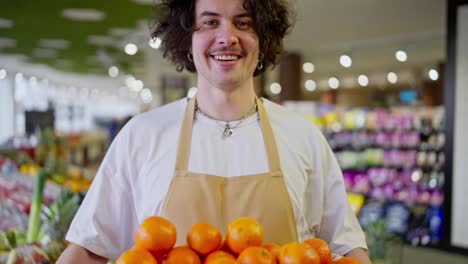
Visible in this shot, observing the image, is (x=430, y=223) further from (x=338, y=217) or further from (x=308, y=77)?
(x=308, y=77)

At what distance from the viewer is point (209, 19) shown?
5.00ft

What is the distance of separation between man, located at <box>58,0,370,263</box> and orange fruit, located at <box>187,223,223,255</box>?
220mm

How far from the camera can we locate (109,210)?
1.58m

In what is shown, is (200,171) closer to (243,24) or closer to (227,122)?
(227,122)

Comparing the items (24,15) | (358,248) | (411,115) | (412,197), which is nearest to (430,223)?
(412,197)

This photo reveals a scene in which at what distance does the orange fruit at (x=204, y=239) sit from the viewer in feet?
4.00

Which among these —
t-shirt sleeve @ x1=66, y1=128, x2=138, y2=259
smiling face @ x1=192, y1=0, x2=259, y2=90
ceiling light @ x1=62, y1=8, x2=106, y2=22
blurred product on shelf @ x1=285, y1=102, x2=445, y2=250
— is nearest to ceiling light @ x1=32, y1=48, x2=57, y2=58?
ceiling light @ x1=62, y1=8, x2=106, y2=22

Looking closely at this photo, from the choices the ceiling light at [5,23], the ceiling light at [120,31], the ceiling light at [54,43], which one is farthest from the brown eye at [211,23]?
the ceiling light at [54,43]

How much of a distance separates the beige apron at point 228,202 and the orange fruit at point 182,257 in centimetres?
25

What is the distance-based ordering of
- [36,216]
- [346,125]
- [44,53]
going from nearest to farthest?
[36,216]
[346,125]
[44,53]

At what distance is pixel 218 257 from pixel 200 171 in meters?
0.42

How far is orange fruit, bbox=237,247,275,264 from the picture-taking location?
1.14 m

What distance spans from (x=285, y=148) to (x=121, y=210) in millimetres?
553

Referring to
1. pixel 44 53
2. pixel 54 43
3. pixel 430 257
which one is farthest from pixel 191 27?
pixel 44 53
